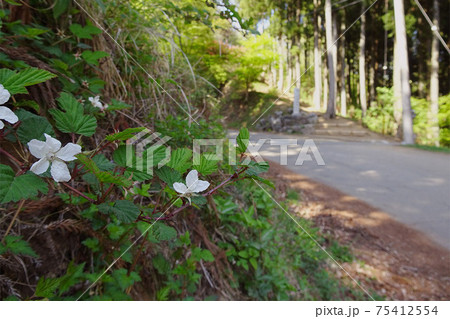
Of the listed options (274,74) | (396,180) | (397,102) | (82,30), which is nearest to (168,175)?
(82,30)

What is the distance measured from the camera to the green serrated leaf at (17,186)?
8.1 inches

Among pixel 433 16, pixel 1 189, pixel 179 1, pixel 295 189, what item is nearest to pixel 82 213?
pixel 1 189

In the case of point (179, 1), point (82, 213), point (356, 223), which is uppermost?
point (179, 1)

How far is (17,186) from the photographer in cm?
21

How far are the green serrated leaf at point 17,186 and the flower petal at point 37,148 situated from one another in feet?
0.08

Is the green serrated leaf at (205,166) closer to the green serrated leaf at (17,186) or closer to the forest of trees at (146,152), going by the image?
the forest of trees at (146,152)

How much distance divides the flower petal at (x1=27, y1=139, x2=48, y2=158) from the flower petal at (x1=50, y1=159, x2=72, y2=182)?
11mm

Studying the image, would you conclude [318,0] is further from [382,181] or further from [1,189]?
[382,181]

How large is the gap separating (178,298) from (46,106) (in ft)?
1.86

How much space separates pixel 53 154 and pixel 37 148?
0.5 inches

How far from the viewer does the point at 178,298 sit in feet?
2.20

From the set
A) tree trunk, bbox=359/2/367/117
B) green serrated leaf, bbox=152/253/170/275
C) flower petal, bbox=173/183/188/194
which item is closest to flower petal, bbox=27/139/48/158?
flower petal, bbox=173/183/188/194

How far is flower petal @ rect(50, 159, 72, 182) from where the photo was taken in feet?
0.69

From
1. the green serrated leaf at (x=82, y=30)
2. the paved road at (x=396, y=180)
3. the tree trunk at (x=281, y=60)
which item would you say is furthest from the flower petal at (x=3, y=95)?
the paved road at (x=396, y=180)
